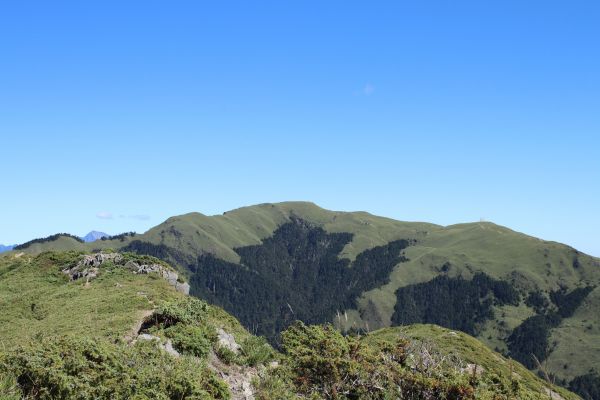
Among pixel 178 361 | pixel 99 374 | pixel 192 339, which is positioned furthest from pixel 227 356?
pixel 99 374

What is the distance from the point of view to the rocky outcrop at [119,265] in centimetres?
4612

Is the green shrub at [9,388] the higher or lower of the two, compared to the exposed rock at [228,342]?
higher

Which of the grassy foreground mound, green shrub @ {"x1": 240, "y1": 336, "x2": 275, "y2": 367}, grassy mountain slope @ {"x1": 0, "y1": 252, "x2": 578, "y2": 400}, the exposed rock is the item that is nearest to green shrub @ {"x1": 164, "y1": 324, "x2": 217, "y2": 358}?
grassy mountain slope @ {"x1": 0, "y1": 252, "x2": 578, "y2": 400}

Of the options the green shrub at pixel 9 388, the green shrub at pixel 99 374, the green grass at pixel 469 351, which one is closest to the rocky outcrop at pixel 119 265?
the green grass at pixel 469 351

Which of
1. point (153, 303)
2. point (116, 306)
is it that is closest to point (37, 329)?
point (116, 306)

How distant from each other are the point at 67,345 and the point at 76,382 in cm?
247

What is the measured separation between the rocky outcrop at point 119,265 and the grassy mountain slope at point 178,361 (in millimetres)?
8852

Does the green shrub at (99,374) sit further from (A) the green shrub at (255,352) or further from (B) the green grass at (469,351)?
(B) the green grass at (469,351)

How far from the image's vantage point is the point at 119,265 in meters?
48.3

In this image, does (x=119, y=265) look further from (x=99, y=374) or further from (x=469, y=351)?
(x=469, y=351)

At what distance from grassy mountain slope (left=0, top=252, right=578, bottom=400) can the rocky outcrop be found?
8.85 m

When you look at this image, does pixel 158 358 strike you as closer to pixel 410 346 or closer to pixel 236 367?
pixel 236 367

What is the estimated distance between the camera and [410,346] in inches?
940

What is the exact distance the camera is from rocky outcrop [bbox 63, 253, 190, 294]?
46125 mm
